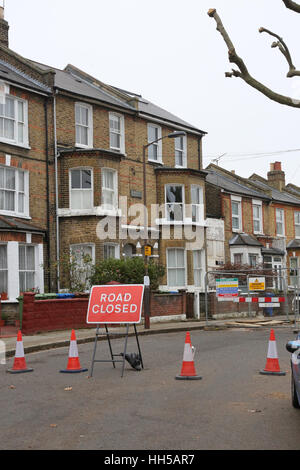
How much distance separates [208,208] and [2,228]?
16400 millimetres

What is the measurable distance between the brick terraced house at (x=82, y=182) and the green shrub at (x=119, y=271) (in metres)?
1.16

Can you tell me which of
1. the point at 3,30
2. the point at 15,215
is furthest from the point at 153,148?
the point at 15,215

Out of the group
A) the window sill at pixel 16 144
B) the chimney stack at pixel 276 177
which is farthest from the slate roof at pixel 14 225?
the chimney stack at pixel 276 177

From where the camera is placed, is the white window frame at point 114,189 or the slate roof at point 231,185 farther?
the slate roof at point 231,185

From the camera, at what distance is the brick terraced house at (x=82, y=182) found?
23.2 metres

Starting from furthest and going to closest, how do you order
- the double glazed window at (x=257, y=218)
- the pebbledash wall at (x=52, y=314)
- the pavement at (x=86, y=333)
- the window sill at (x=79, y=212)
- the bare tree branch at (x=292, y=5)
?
the double glazed window at (x=257, y=218) → the window sill at (x=79, y=212) → the pebbledash wall at (x=52, y=314) → the pavement at (x=86, y=333) → the bare tree branch at (x=292, y=5)

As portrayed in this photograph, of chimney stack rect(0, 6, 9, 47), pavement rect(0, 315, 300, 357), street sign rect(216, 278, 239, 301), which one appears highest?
chimney stack rect(0, 6, 9, 47)

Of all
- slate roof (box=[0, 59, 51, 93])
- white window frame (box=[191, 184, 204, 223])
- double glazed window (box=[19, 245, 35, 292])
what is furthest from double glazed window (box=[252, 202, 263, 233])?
double glazed window (box=[19, 245, 35, 292])

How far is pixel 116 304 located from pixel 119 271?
11795mm

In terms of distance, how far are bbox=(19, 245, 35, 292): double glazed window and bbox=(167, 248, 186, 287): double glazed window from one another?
8295mm

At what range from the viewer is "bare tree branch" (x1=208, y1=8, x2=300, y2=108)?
26.3 feet

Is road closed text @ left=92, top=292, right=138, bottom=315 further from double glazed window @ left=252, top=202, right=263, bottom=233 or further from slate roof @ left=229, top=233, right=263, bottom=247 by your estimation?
double glazed window @ left=252, top=202, right=263, bottom=233

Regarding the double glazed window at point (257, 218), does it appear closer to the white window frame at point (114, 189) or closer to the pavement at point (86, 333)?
the pavement at point (86, 333)

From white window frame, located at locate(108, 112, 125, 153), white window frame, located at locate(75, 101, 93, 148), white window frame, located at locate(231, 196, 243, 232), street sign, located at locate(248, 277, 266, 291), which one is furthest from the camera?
white window frame, located at locate(231, 196, 243, 232)
